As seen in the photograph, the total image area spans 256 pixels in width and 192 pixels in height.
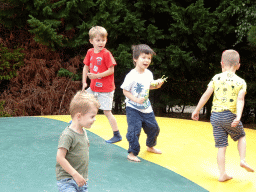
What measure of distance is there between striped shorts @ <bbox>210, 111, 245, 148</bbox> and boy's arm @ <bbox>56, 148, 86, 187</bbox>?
196 centimetres

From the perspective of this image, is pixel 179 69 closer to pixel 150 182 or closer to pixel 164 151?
pixel 164 151

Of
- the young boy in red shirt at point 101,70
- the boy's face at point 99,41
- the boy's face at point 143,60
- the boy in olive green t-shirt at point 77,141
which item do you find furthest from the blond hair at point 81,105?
the boy's face at point 99,41

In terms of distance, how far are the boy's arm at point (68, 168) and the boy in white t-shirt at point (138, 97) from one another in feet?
6.71

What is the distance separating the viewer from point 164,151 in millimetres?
4852

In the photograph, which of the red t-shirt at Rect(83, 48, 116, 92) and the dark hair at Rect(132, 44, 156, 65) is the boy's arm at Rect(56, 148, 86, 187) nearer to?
the dark hair at Rect(132, 44, 156, 65)

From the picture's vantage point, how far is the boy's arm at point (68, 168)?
7.12ft

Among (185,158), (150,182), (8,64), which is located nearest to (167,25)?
(8,64)

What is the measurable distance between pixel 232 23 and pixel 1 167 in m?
7.06

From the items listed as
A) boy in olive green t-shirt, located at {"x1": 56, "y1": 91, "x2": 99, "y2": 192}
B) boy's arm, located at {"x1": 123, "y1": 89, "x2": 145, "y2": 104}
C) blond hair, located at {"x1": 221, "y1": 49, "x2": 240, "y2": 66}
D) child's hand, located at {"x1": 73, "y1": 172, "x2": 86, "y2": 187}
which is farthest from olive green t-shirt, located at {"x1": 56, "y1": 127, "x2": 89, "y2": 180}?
blond hair, located at {"x1": 221, "y1": 49, "x2": 240, "y2": 66}

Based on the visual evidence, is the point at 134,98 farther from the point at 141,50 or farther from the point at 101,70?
the point at 101,70

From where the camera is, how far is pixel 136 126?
427cm

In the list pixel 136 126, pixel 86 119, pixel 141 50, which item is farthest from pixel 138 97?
pixel 86 119

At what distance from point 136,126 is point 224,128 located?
1.14 meters

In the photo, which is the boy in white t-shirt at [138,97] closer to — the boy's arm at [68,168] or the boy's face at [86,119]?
the boy's face at [86,119]
